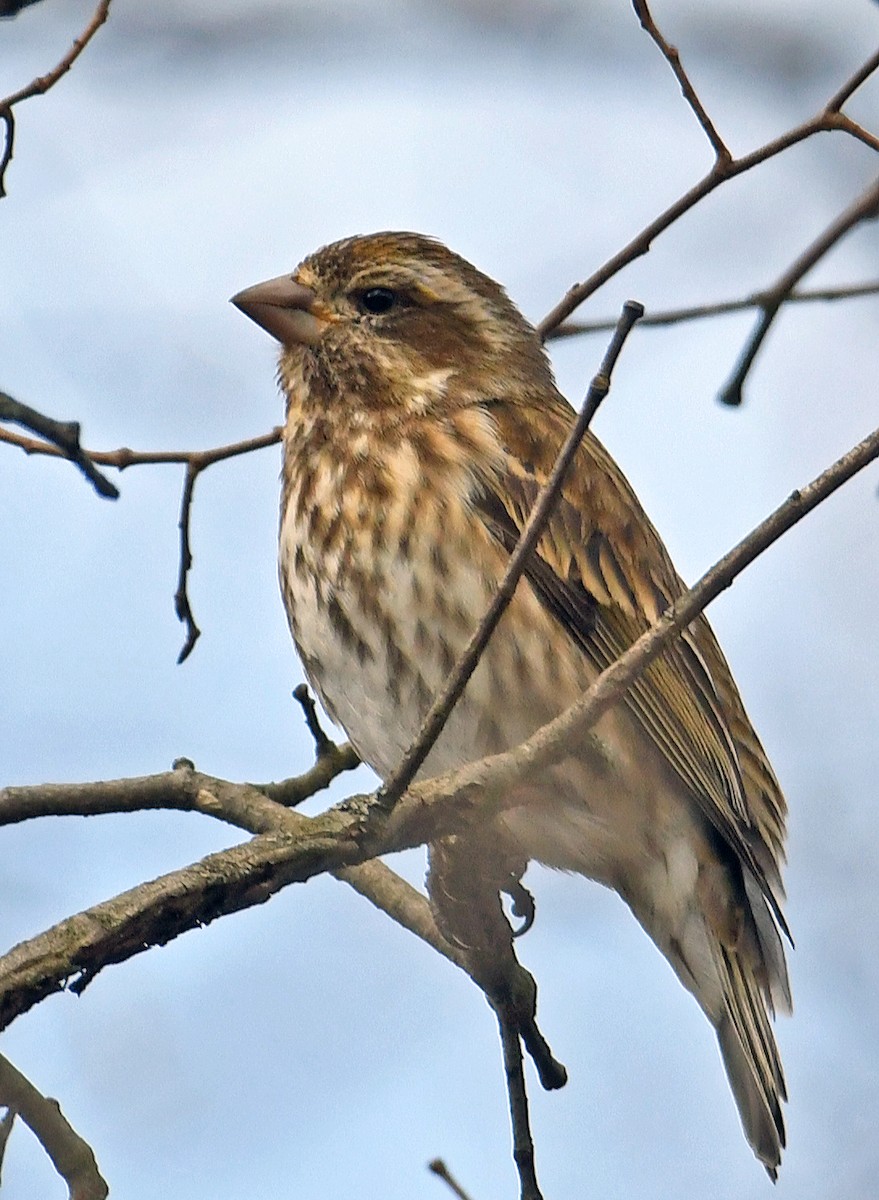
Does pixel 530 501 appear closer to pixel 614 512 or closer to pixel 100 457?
pixel 614 512

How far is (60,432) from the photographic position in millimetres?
3309

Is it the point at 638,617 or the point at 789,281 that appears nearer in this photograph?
the point at 789,281

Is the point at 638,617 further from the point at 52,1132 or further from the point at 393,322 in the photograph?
the point at 52,1132

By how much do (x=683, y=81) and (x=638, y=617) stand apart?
162 centimetres

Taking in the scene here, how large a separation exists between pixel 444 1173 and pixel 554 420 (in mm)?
2443

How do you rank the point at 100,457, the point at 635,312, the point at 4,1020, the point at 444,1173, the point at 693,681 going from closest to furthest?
the point at 635,312 → the point at 4,1020 → the point at 444,1173 → the point at 100,457 → the point at 693,681

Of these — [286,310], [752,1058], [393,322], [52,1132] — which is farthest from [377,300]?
[52,1132]

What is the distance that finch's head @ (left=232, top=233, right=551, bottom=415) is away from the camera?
5250 mm

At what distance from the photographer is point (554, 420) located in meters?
5.33

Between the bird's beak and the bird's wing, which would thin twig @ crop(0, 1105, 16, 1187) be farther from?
the bird's beak

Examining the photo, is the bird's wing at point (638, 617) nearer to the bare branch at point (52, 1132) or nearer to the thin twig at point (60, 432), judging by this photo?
the thin twig at point (60, 432)

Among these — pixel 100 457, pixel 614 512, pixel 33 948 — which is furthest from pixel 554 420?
pixel 33 948

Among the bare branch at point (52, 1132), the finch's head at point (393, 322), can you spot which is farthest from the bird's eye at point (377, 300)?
the bare branch at point (52, 1132)

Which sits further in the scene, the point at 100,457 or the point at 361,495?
the point at 361,495
